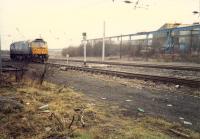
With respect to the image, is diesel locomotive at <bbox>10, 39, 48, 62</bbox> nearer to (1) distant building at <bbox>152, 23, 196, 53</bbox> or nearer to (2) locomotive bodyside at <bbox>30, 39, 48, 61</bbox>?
(2) locomotive bodyside at <bbox>30, 39, 48, 61</bbox>

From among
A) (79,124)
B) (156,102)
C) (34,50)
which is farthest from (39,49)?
(79,124)

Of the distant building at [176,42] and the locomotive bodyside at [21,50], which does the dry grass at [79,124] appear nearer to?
the locomotive bodyside at [21,50]

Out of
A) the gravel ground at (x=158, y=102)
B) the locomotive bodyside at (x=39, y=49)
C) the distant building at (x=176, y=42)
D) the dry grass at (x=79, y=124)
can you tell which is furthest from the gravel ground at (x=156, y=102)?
the distant building at (x=176, y=42)

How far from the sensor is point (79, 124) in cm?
641

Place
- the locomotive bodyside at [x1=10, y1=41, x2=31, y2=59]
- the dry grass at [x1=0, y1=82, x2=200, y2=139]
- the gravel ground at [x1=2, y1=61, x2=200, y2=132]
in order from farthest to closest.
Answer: the locomotive bodyside at [x1=10, y1=41, x2=31, y2=59]
the gravel ground at [x1=2, y1=61, x2=200, y2=132]
the dry grass at [x1=0, y1=82, x2=200, y2=139]

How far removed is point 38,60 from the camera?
1303 inches

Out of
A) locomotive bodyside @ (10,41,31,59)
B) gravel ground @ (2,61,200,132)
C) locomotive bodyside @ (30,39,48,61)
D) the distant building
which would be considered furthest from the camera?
the distant building

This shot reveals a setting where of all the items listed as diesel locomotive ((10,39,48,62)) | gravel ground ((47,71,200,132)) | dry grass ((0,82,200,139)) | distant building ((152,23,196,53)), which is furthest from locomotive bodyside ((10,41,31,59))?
dry grass ((0,82,200,139))

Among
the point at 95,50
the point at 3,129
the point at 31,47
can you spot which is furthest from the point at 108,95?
the point at 95,50

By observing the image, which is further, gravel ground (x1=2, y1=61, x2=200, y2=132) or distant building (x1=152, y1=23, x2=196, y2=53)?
distant building (x1=152, y1=23, x2=196, y2=53)

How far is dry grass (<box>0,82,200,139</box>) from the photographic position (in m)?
5.72

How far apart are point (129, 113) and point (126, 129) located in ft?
5.39

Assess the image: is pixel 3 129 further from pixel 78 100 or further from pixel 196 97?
pixel 196 97

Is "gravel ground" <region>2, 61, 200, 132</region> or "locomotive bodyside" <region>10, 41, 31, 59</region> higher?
"locomotive bodyside" <region>10, 41, 31, 59</region>
